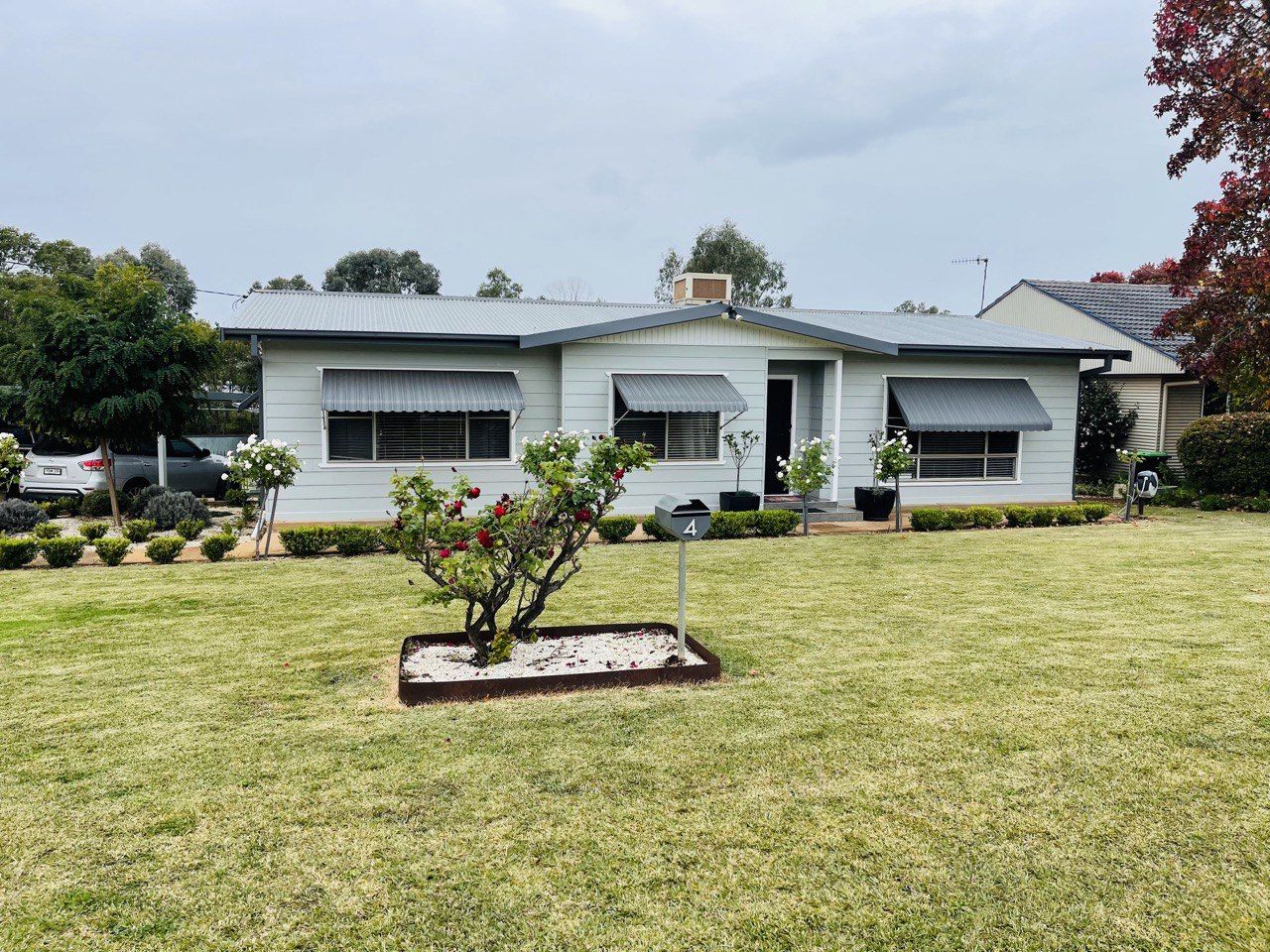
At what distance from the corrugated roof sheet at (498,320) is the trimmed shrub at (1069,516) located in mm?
3078

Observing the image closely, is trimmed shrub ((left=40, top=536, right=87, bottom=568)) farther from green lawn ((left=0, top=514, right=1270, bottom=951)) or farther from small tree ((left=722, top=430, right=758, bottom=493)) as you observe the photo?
small tree ((left=722, top=430, right=758, bottom=493))

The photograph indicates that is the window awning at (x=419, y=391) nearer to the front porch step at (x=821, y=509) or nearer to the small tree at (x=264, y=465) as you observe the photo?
the small tree at (x=264, y=465)

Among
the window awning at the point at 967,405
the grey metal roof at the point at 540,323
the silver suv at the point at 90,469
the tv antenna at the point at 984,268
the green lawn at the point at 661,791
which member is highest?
the tv antenna at the point at 984,268

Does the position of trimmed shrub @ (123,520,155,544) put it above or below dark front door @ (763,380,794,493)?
below

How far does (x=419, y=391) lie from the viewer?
13188mm

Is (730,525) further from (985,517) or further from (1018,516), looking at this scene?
(1018,516)

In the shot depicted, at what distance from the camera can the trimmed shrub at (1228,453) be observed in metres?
16.4

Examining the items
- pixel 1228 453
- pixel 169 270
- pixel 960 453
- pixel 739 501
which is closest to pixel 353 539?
pixel 739 501

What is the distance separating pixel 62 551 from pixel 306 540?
8.59 feet

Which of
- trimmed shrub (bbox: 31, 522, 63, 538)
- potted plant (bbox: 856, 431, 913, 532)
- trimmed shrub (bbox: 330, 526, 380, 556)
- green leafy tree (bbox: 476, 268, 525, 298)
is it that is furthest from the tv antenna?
trimmed shrub (bbox: 31, 522, 63, 538)

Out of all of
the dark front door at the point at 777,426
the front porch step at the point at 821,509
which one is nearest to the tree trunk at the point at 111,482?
the front porch step at the point at 821,509

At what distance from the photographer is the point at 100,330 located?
13.2 meters

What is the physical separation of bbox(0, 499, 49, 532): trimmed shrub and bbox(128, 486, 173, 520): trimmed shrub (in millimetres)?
1237

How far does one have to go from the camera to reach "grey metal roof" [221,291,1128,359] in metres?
13.1
